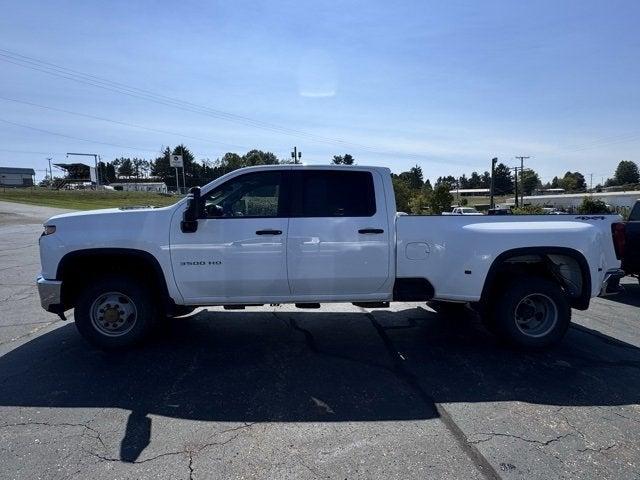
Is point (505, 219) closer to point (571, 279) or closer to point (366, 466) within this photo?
point (571, 279)

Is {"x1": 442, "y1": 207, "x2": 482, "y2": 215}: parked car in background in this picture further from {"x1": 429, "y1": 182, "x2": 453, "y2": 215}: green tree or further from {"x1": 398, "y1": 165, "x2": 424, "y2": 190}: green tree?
{"x1": 398, "y1": 165, "x2": 424, "y2": 190}: green tree

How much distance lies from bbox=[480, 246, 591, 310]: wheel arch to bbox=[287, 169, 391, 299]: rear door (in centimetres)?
124

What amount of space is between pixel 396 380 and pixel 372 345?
981 millimetres

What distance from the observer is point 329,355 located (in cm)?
484

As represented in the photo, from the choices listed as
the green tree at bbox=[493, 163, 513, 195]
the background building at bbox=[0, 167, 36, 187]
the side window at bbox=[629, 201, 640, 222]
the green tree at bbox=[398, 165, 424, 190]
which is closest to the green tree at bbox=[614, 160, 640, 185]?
the green tree at bbox=[493, 163, 513, 195]

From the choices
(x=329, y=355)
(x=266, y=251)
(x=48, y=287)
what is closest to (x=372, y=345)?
(x=329, y=355)

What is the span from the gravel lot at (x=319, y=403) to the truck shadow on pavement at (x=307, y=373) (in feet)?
0.07

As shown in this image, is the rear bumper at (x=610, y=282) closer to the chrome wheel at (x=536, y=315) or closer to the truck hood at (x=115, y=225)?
the chrome wheel at (x=536, y=315)

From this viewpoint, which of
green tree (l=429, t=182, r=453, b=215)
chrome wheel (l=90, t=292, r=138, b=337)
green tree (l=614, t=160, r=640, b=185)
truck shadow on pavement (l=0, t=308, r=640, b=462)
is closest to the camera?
truck shadow on pavement (l=0, t=308, r=640, b=462)

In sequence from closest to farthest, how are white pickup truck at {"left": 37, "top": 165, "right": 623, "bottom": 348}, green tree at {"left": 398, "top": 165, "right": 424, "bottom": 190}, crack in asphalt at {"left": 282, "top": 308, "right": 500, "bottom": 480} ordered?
crack in asphalt at {"left": 282, "top": 308, "right": 500, "bottom": 480} → white pickup truck at {"left": 37, "top": 165, "right": 623, "bottom": 348} → green tree at {"left": 398, "top": 165, "right": 424, "bottom": 190}

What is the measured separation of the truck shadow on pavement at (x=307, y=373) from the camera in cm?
368

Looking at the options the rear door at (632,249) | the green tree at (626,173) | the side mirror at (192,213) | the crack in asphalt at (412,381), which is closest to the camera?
the crack in asphalt at (412,381)

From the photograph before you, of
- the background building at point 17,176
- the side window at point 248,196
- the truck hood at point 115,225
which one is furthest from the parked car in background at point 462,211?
the background building at point 17,176

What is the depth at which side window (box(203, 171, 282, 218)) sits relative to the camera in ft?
15.7
